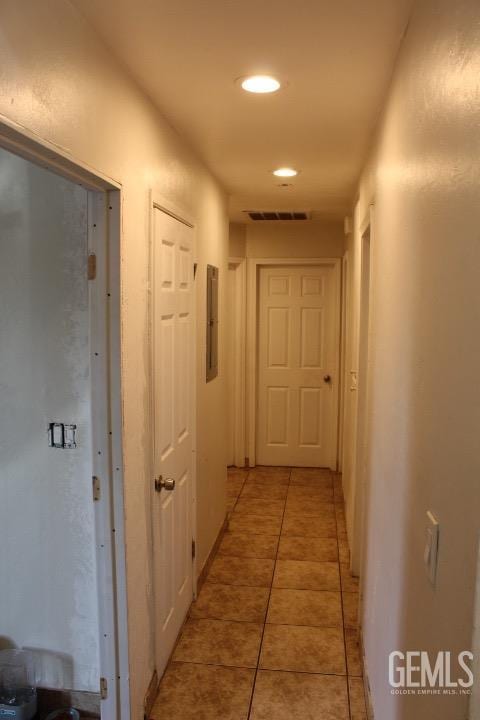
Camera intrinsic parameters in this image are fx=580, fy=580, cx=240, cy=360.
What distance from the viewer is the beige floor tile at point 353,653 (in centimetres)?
258

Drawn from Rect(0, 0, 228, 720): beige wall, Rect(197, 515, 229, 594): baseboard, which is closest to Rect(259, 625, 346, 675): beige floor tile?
Rect(197, 515, 229, 594): baseboard

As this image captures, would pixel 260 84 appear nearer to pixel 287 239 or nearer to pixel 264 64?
pixel 264 64

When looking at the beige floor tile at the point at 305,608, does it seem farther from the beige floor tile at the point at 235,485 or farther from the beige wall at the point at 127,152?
the beige floor tile at the point at 235,485

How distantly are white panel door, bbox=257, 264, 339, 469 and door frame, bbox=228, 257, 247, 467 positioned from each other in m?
0.19

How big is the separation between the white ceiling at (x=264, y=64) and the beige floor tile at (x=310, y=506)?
2.66 metres

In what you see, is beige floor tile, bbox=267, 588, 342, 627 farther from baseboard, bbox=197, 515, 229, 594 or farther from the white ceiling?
the white ceiling

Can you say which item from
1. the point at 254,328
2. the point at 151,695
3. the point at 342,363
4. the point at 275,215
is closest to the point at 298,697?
the point at 151,695

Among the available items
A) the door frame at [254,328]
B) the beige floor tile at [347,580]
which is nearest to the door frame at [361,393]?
the beige floor tile at [347,580]

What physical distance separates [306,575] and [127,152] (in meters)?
2.65

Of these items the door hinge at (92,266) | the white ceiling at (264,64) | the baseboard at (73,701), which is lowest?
the baseboard at (73,701)

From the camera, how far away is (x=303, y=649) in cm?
275

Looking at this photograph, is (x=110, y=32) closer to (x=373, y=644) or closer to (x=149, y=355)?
(x=149, y=355)

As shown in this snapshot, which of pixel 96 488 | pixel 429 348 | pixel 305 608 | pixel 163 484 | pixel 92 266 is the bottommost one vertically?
pixel 305 608

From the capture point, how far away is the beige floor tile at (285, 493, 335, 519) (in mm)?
Result: 4535
